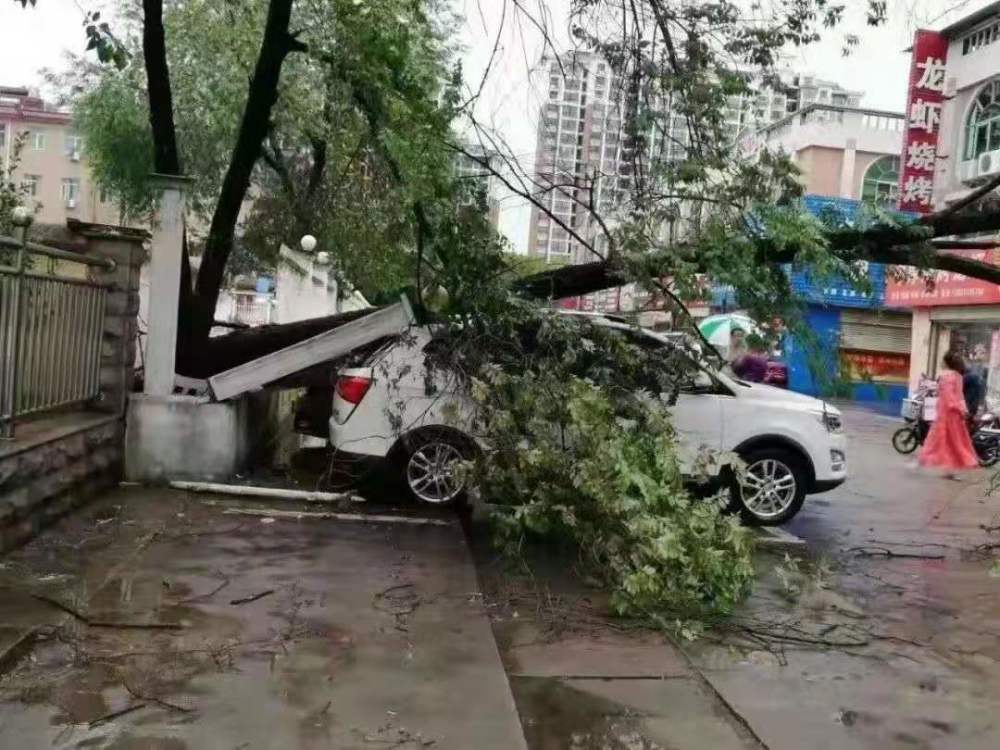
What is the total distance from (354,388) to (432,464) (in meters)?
0.93

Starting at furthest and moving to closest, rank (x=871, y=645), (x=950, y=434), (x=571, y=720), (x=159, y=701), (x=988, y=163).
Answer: (x=988, y=163)
(x=950, y=434)
(x=871, y=645)
(x=571, y=720)
(x=159, y=701)

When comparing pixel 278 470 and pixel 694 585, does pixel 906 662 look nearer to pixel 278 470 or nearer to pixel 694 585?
pixel 694 585

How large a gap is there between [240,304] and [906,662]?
22247 mm

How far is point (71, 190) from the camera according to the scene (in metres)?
61.8

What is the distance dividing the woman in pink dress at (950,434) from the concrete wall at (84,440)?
33.4 ft

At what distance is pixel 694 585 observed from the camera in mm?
5777

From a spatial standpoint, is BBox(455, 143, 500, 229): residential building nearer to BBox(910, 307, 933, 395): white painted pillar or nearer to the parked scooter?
the parked scooter

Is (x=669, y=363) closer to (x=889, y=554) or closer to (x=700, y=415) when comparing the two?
(x=700, y=415)

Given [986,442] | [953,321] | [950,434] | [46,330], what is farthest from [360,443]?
[953,321]

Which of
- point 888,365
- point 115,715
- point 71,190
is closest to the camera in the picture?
point 115,715

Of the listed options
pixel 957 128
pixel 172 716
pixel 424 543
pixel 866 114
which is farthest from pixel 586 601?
pixel 866 114

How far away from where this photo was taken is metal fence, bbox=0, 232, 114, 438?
6.32m

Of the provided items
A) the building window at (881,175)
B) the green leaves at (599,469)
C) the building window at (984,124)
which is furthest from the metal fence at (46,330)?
the building window at (881,175)

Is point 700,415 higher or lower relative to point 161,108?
lower
